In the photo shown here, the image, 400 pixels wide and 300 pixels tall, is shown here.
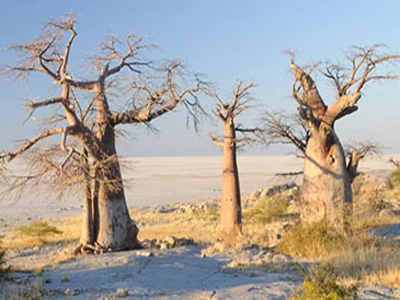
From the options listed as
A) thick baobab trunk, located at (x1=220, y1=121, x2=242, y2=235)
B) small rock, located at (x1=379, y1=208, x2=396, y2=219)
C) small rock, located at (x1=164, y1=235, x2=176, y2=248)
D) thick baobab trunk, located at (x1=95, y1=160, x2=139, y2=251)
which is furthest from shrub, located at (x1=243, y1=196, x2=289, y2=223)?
thick baobab trunk, located at (x1=95, y1=160, x2=139, y2=251)

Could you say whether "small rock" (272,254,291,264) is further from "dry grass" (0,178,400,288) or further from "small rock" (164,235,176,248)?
"small rock" (164,235,176,248)

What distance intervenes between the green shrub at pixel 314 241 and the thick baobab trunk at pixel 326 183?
55cm

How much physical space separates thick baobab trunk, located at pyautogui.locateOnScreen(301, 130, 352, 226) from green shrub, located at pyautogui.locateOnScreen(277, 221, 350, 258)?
1.82 ft

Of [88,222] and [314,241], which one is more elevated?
[88,222]

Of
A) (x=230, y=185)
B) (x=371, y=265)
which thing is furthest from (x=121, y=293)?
(x=230, y=185)

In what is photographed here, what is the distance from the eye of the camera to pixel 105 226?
1199 cm

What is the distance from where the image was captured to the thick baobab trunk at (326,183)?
40.9ft

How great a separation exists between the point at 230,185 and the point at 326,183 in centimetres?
269

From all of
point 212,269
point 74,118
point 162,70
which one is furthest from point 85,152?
point 212,269

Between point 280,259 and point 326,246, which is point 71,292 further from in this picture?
point 326,246

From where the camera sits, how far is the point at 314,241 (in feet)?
37.0

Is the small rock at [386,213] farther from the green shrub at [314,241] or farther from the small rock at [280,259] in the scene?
the small rock at [280,259]

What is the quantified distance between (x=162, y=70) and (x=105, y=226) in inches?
145

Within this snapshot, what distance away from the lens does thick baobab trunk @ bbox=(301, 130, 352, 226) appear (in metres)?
12.5
